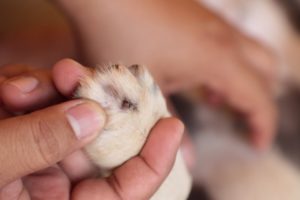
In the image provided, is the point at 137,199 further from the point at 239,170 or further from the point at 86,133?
the point at 239,170

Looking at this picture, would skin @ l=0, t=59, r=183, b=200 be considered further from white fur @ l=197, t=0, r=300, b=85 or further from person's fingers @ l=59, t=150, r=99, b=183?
white fur @ l=197, t=0, r=300, b=85

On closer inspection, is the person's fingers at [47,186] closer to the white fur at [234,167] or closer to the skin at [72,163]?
the skin at [72,163]

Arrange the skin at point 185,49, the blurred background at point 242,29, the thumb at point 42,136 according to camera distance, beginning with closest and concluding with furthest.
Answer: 1. the thumb at point 42,136
2. the skin at point 185,49
3. the blurred background at point 242,29

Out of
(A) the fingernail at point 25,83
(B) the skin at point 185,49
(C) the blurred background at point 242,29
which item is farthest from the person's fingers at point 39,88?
(C) the blurred background at point 242,29

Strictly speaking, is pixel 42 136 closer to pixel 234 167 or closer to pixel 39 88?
pixel 39 88

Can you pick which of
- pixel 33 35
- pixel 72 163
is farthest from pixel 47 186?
pixel 33 35

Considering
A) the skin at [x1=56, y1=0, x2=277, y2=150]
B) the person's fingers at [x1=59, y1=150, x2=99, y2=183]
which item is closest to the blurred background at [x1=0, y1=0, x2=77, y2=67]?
the skin at [x1=56, y1=0, x2=277, y2=150]
